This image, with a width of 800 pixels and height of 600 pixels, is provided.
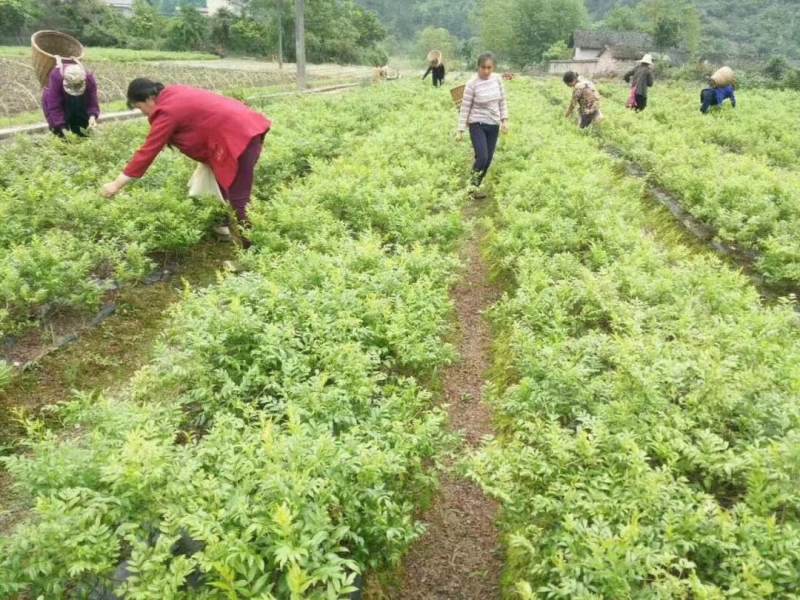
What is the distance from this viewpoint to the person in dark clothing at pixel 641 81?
569 inches

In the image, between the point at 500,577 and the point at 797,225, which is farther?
the point at 797,225

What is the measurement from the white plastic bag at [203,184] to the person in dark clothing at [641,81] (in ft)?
40.6

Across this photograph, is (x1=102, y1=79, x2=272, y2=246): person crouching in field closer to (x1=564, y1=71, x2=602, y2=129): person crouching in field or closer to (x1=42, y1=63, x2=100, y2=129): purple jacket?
(x1=42, y1=63, x2=100, y2=129): purple jacket

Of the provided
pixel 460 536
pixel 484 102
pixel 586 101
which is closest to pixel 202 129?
pixel 460 536

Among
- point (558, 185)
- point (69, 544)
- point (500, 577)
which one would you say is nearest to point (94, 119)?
point (558, 185)

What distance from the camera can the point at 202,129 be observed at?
5.62 m

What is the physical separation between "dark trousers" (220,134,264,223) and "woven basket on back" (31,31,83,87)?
421 centimetres

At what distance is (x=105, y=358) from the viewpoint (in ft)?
15.4

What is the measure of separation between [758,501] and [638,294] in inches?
92.8

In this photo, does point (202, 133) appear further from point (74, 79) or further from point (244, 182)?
point (74, 79)

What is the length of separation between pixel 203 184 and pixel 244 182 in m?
0.75

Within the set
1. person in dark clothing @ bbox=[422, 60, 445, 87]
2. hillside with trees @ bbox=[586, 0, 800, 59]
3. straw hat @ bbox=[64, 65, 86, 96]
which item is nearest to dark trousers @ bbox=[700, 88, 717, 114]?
person in dark clothing @ bbox=[422, 60, 445, 87]

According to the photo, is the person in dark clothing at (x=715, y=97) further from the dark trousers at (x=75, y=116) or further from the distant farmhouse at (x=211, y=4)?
the distant farmhouse at (x=211, y=4)

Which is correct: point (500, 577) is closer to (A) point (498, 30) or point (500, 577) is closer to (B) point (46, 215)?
(B) point (46, 215)
